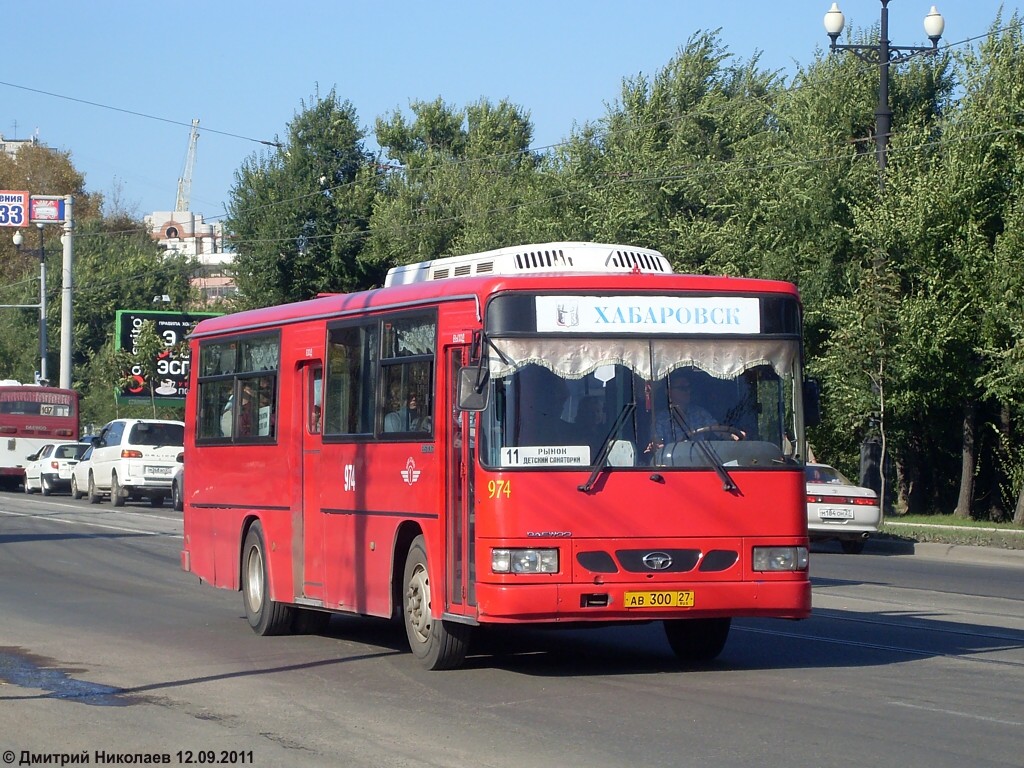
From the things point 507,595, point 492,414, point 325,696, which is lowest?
point 325,696

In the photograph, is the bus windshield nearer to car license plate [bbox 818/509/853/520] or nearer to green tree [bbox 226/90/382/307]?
car license plate [bbox 818/509/853/520]

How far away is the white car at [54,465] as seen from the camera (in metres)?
46.0

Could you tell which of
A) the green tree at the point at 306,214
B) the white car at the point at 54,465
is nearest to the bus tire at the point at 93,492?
the white car at the point at 54,465

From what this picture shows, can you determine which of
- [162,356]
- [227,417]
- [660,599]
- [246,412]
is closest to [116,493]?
[162,356]

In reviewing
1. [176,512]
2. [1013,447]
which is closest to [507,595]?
[1013,447]

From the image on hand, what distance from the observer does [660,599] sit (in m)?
10.1

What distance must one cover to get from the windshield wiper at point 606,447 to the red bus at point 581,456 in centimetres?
1

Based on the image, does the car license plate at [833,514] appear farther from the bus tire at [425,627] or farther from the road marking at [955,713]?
the road marking at [955,713]

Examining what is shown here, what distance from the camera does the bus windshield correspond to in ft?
33.0

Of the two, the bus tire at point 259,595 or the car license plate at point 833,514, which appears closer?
the bus tire at point 259,595

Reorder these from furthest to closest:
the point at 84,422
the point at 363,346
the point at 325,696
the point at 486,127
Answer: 1. the point at 84,422
2. the point at 486,127
3. the point at 363,346
4. the point at 325,696

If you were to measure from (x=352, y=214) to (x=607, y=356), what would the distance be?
4932cm

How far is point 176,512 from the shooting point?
36.2m

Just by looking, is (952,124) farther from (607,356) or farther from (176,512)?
(607,356)
